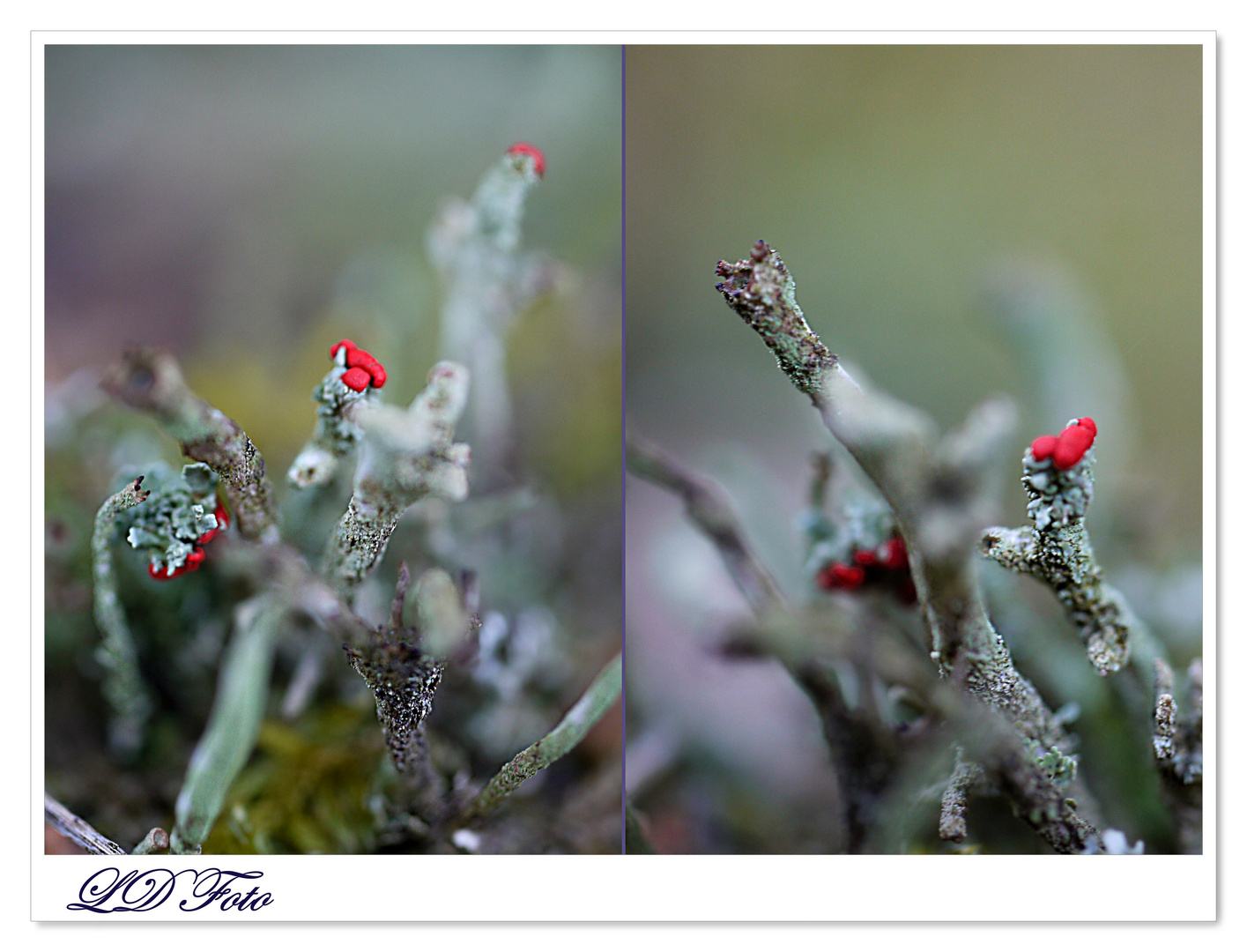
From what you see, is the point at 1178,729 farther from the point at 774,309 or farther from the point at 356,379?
the point at 356,379

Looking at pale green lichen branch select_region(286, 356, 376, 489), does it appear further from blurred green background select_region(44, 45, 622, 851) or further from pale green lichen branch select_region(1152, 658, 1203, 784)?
pale green lichen branch select_region(1152, 658, 1203, 784)

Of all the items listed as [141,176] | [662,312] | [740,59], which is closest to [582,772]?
[662,312]

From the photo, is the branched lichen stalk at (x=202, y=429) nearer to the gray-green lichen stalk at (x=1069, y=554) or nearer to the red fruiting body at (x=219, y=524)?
the red fruiting body at (x=219, y=524)

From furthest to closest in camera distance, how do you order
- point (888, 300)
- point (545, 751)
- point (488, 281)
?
point (888, 300), point (488, 281), point (545, 751)

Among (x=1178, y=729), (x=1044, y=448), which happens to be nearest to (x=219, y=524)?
(x=1044, y=448)

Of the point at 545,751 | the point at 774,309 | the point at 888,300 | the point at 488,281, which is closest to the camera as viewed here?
the point at 774,309

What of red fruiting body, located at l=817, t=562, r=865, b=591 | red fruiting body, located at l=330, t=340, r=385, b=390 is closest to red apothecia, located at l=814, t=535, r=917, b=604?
red fruiting body, located at l=817, t=562, r=865, b=591
